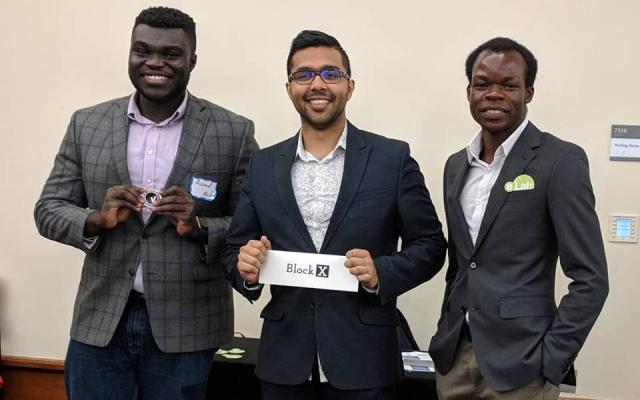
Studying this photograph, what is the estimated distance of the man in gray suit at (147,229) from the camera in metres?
2.01

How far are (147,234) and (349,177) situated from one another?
68 cm

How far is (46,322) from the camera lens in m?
3.72

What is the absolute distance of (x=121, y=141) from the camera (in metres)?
2.05

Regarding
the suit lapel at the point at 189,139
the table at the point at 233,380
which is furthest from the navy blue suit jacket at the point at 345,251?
the table at the point at 233,380

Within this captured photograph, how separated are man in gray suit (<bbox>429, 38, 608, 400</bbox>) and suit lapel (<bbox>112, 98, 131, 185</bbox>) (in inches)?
40.9

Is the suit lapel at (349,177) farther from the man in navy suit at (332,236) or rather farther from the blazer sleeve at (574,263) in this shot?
the blazer sleeve at (574,263)

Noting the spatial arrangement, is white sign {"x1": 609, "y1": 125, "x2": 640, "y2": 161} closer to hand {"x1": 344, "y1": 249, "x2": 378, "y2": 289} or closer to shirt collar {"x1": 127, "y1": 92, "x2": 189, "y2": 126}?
hand {"x1": 344, "y1": 249, "x2": 378, "y2": 289}

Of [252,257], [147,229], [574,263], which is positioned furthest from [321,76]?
[574,263]

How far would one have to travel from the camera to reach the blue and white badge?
2.06 meters

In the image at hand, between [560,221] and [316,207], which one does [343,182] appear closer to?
[316,207]

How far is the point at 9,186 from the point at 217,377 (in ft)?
6.10

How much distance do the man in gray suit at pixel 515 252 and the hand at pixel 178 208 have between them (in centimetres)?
81

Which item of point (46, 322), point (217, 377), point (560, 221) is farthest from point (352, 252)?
Answer: point (46, 322)

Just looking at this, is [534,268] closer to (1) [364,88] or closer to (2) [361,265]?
(2) [361,265]
